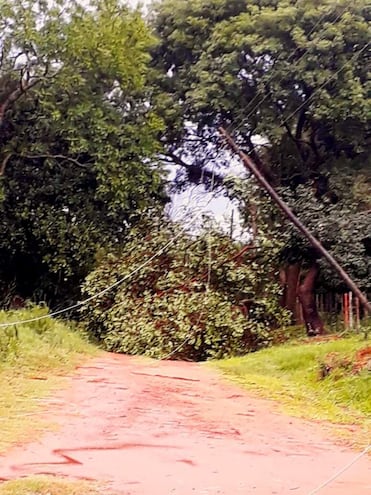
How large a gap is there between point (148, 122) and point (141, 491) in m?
11.1

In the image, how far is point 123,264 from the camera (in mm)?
12609

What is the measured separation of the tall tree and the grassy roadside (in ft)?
11.7

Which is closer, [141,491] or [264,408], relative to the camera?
[141,491]

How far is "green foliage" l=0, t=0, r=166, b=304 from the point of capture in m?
12.9

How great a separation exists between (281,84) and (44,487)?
11.1 m

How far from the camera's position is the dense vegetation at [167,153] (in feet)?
39.2

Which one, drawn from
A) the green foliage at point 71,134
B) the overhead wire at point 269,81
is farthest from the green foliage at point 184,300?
the overhead wire at point 269,81

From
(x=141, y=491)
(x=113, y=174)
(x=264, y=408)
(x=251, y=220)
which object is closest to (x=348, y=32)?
(x=251, y=220)

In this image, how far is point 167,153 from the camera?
50.3ft

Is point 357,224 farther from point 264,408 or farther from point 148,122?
point 264,408

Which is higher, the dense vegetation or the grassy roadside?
the dense vegetation

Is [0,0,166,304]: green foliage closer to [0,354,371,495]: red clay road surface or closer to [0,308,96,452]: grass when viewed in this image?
[0,308,96,452]: grass

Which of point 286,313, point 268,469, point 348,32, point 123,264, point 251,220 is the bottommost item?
point 268,469

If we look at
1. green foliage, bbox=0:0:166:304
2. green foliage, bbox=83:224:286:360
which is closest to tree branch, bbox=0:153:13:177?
green foliage, bbox=0:0:166:304
